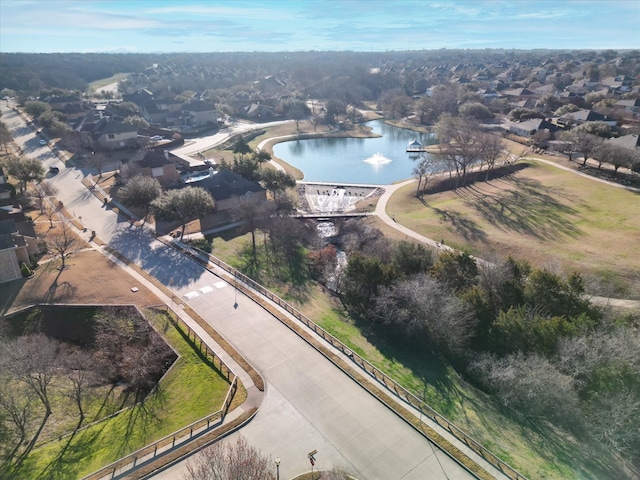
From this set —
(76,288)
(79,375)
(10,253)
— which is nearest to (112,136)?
(10,253)

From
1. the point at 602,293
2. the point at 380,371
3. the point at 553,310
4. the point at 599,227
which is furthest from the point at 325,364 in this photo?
the point at 599,227

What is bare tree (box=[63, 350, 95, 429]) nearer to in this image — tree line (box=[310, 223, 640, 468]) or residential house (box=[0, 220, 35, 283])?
residential house (box=[0, 220, 35, 283])

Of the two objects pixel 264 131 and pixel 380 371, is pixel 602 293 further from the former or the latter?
pixel 264 131

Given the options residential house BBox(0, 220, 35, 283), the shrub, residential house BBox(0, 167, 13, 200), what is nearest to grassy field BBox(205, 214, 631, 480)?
the shrub

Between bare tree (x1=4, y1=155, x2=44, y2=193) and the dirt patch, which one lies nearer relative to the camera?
the dirt patch

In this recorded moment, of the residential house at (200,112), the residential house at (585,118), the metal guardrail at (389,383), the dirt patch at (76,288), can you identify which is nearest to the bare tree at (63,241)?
the dirt patch at (76,288)

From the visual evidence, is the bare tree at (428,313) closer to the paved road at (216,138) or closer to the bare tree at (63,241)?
the bare tree at (63,241)

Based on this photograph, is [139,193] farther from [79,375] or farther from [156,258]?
[79,375]
